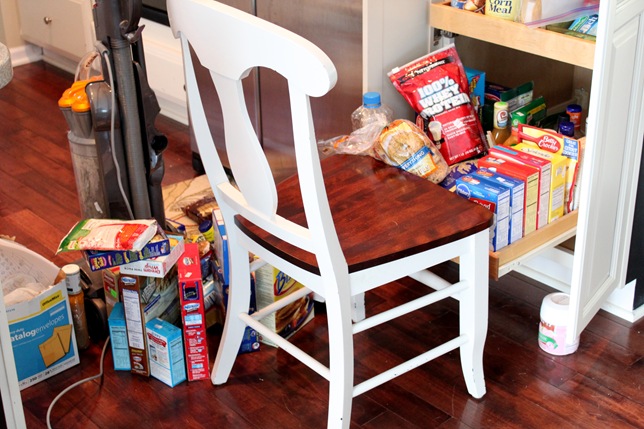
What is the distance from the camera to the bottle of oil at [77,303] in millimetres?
2178

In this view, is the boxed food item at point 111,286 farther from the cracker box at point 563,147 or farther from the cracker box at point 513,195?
the cracker box at point 563,147

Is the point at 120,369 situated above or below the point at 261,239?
below

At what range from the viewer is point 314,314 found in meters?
2.36

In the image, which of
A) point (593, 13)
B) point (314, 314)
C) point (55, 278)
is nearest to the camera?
point (593, 13)

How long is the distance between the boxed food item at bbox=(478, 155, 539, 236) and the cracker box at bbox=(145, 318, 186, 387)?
0.80 meters

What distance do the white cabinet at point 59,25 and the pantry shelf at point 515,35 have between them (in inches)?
76.2

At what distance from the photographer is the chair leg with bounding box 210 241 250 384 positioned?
6.50 ft

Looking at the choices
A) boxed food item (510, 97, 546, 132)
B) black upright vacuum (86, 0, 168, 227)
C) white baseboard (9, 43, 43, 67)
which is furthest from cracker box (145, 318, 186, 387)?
white baseboard (9, 43, 43, 67)

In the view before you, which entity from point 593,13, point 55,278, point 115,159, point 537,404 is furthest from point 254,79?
point 537,404

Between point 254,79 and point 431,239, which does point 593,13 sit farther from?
point 254,79

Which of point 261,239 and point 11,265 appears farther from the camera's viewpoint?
point 11,265

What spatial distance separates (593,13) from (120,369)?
136 centimetres

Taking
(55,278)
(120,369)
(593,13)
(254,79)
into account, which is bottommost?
(120,369)

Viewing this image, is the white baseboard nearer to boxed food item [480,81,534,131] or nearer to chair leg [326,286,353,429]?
boxed food item [480,81,534,131]
